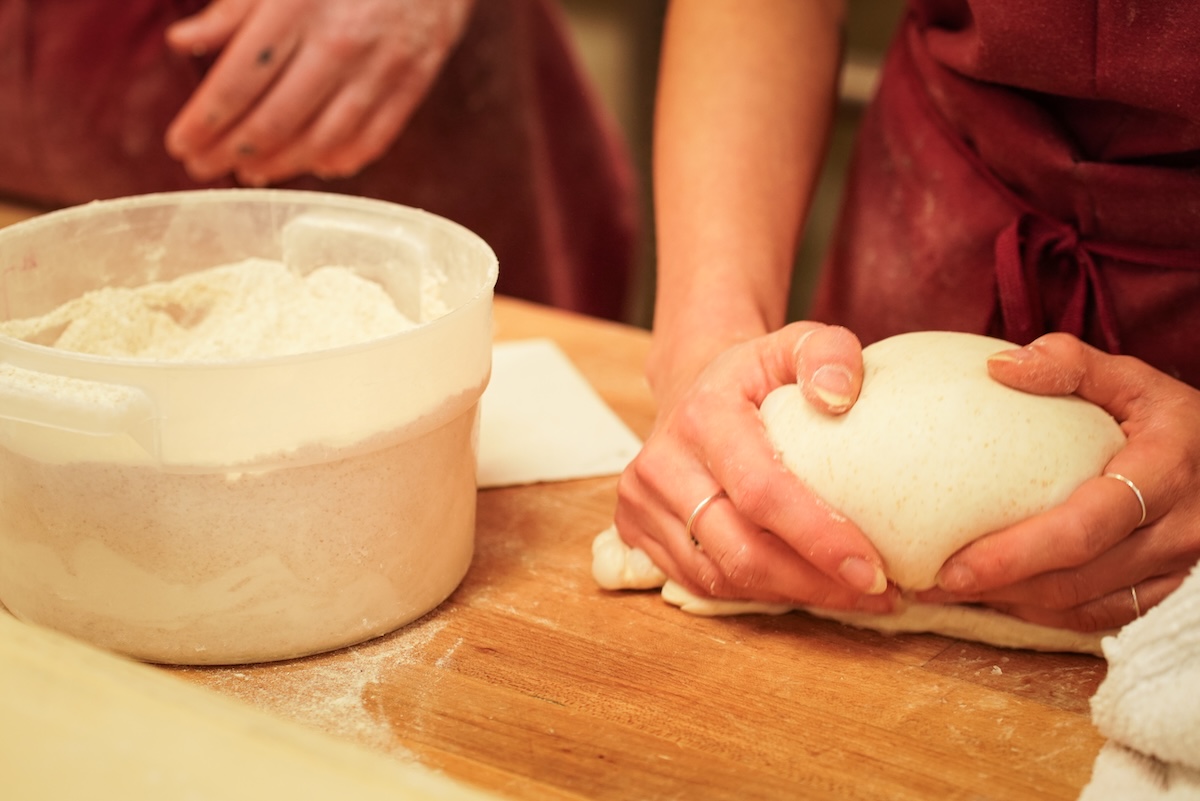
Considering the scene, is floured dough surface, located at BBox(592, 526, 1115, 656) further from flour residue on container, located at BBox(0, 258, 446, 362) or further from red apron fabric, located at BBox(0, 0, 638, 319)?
red apron fabric, located at BBox(0, 0, 638, 319)

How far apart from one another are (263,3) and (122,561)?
895mm

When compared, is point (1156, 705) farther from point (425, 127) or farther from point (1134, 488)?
point (425, 127)

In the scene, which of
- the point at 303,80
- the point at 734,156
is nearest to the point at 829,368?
the point at 734,156

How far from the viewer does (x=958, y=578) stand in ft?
2.68

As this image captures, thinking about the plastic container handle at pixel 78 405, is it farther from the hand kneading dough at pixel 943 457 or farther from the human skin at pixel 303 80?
the human skin at pixel 303 80

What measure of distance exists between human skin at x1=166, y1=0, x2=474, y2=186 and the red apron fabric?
1.22ft

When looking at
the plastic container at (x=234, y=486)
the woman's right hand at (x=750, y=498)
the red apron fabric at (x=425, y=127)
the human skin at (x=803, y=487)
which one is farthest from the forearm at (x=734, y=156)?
the red apron fabric at (x=425, y=127)

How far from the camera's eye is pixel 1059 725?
786mm

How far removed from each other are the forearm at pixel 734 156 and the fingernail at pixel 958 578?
0.96 ft

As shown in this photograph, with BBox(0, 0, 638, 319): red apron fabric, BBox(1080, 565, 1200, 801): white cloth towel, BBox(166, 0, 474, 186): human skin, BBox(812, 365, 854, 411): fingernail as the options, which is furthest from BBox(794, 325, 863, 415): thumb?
BBox(0, 0, 638, 319): red apron fabric

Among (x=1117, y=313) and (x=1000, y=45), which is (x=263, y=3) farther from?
(x=1117, y=313)

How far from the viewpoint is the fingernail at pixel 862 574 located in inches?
31.4

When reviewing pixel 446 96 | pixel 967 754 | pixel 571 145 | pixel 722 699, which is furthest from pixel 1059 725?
pixel 571 145

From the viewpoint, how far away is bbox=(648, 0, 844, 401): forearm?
3.52 feet
